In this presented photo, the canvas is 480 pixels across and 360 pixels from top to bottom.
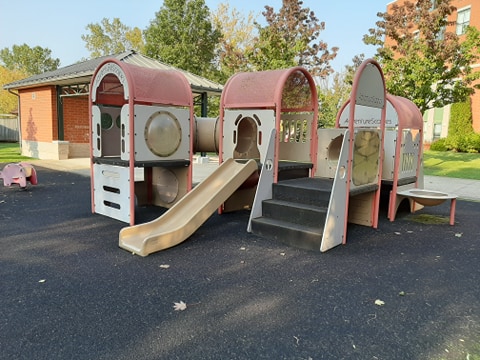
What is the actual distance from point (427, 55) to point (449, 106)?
50.2ft

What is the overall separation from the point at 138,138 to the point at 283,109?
308cm

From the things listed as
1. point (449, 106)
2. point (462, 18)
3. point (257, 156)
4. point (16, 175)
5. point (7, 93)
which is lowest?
point (16, 175)

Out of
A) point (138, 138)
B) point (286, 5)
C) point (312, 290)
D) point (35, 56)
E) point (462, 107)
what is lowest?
point (312, 290)

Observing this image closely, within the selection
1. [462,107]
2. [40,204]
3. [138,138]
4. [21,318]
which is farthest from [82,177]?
[462,107]

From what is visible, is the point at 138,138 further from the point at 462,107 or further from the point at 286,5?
the point at 462,107

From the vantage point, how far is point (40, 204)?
691 centimetres

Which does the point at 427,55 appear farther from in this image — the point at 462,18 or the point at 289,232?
the point at 462,18

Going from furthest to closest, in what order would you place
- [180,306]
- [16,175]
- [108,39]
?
[108,39]
[16,175]
[180,306]

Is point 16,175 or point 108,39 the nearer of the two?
point 16,175

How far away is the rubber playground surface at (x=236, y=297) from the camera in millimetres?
2389

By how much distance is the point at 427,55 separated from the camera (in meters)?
13.3

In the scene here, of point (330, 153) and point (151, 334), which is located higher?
point (330, 153)

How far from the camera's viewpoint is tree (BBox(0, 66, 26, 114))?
43625mm

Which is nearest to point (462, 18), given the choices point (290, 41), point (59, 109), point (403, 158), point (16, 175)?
point (290, 41)
